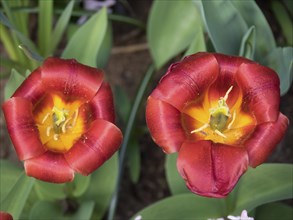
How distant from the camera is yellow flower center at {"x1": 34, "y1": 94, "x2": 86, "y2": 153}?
3.52 feet

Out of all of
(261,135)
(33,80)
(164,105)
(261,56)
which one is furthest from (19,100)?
(261,56)

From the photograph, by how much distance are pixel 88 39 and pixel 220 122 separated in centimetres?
36

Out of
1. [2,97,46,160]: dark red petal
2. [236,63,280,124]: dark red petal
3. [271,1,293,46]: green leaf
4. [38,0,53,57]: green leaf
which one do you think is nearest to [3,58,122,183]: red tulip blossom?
[2,97,46,160]: dark red petal

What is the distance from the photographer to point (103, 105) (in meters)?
1.03

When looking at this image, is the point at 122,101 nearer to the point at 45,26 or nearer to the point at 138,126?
the point at 138,126

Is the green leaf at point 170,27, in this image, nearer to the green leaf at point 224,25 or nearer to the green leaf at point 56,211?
the green leaf at point 224,25

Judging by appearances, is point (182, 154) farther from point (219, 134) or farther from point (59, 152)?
point (59, 152)

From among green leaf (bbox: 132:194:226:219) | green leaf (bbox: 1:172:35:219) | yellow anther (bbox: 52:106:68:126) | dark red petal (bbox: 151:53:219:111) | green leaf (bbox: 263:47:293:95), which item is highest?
dark red petal (bbox: 151:53:219:111)

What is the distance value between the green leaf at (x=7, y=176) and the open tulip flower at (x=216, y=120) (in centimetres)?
39

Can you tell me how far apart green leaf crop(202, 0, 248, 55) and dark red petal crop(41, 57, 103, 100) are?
0.25 meters

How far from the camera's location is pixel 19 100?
101cm

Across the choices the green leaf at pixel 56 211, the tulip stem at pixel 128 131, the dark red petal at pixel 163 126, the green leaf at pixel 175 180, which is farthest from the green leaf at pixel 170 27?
the dark red petal at pixel 163 126

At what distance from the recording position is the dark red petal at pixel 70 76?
103cm

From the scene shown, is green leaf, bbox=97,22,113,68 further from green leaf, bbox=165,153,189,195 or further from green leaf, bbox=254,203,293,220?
green leaf, bbox=254,203,293,220
